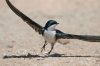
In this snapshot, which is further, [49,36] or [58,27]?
[58,27]

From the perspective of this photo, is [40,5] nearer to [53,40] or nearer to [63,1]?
[63,1]

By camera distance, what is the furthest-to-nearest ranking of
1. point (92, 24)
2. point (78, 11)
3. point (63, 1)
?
point (63, 1) < point (78, 11) < point (92, 24)

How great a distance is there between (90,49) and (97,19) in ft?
20.9

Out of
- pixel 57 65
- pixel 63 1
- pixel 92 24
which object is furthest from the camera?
pixel 63 1

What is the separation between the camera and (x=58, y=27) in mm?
16172

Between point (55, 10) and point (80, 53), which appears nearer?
point (80, 53)

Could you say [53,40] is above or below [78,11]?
below

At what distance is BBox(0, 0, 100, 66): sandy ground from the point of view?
10.3 meters

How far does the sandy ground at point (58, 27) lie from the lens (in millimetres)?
10344

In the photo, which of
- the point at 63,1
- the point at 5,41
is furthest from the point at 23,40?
the point at 63,1

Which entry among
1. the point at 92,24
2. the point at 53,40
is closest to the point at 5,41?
the point at 53,40

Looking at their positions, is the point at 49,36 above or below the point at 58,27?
below

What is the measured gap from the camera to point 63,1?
2094 centimetres

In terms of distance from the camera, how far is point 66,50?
11.5 m
